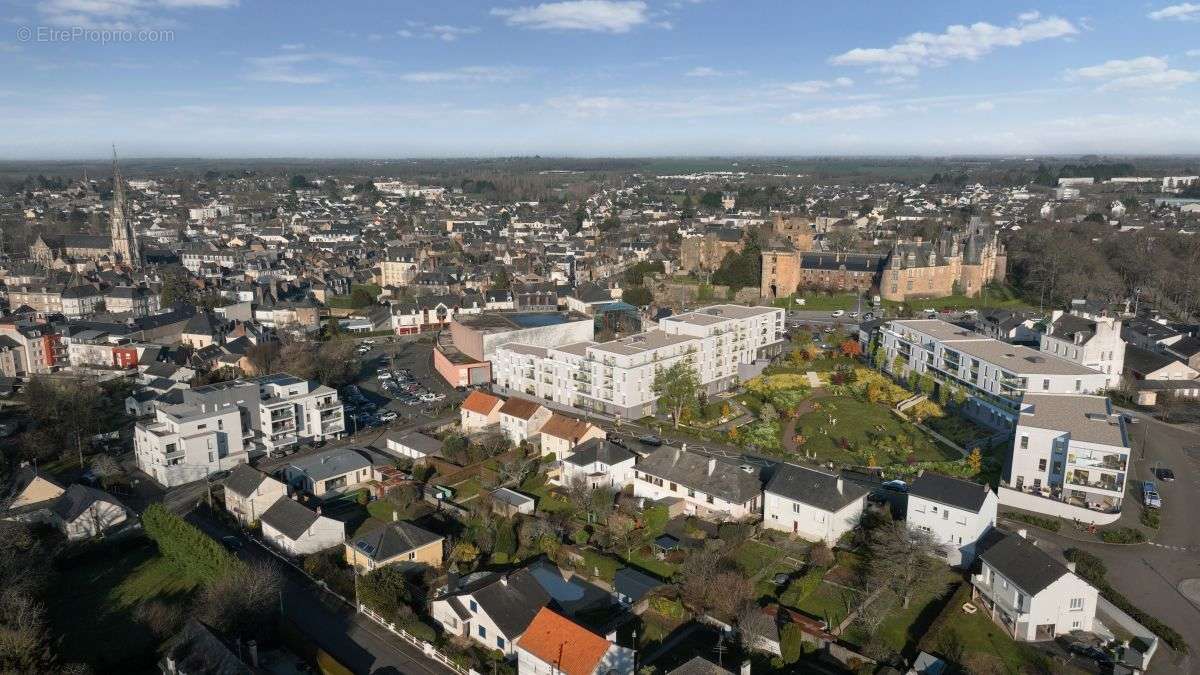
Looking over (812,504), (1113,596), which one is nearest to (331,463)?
(812,504)

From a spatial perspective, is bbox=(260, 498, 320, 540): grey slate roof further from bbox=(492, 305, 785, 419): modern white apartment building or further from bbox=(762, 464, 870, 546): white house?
bbox=(492, 305, 785, 419): modern white apartment building

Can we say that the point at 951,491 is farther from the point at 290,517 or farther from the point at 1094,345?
the point at 290,517

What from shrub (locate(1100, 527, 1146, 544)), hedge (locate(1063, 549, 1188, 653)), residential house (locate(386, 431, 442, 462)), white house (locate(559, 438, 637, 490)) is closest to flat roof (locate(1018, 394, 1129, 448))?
shrub (locate(1100, 527, 1146, 544))

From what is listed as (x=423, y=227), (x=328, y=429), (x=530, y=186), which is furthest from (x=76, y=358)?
(x=530, y=186)

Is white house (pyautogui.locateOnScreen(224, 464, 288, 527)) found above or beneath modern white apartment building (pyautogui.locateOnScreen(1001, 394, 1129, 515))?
beneath

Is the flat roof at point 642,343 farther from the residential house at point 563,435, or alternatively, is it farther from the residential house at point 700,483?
the residential house at point 700,483

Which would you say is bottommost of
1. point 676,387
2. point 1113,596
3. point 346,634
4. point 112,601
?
point 112,601

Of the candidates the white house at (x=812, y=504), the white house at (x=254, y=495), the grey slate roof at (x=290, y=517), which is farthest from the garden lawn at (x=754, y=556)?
the white house at (x=254, y=495)
